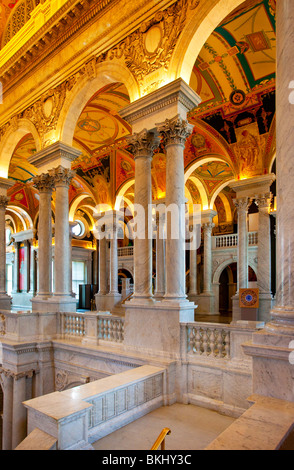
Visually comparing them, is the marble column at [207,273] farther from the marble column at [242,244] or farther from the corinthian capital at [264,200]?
the corinthian capital at [264,200]

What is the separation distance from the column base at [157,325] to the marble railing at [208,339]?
0.70 feet

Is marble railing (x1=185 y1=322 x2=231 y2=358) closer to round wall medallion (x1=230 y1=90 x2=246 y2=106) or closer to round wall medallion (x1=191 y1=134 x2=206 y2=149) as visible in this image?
round wall medallion (x1=230 y1=90 x2=246 y2=106)

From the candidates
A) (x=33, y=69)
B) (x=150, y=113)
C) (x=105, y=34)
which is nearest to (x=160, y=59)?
(x=150, y=113)

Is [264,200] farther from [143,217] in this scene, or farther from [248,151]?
[143,217]

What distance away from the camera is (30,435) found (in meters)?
3.60

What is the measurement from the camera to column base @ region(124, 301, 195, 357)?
5777 millimetres

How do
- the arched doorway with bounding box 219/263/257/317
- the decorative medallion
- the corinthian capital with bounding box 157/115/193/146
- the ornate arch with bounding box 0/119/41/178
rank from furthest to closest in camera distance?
the arched doorway with bounding box 219/263/257/317, the ornate arch with bounding box 0/119/41/178, the decorative medallion, the corinthian capital with bounding box 157/115/193/146

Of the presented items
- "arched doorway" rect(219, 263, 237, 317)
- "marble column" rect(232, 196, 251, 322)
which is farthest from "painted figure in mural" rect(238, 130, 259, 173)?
"arched doorway" rect(219, 263, 237, 317)

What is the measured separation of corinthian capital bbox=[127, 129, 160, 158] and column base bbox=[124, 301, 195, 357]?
3020 mm

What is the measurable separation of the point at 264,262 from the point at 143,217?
242 inches

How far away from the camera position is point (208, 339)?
550 cm

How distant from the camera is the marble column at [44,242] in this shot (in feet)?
30.0

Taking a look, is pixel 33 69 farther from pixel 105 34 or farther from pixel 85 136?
pixel 85 136

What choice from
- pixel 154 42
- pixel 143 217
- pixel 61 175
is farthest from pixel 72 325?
pixel 154 42
